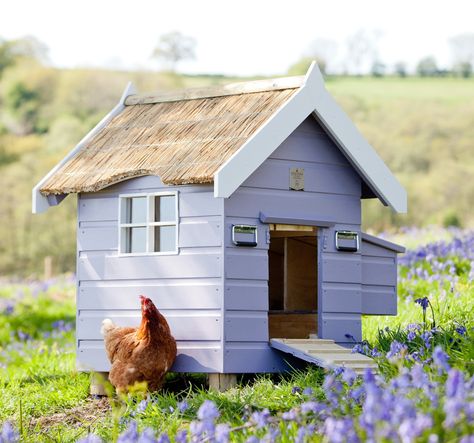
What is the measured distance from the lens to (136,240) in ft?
33.5

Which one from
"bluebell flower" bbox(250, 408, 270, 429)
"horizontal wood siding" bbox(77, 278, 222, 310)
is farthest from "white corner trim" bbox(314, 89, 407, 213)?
"bluebell flower" bbox(250, 408, 270, 429)

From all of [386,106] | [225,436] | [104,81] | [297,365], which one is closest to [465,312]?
[297,365]

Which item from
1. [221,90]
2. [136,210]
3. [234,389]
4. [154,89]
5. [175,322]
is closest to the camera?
[234,389]

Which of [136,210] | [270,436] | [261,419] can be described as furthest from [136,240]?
[270,436]

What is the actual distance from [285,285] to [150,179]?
2.59 m

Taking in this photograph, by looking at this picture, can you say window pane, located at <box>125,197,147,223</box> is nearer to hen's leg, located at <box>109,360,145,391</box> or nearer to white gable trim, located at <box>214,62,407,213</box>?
white gable trim, located at <box>214,62,407,213</box>

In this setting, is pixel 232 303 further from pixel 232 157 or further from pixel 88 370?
pixel 88 370

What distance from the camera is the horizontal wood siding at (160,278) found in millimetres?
9469

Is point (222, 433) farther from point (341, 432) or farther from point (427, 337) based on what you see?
point (427, 337)

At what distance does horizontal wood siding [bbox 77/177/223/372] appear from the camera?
9469mm

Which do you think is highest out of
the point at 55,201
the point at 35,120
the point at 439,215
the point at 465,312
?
the point at 35,120

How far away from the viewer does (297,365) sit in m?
9.90

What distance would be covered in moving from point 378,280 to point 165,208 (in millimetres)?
2455

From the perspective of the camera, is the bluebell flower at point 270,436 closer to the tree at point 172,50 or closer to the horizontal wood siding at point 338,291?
the horizontal wood siding at point 338,291
